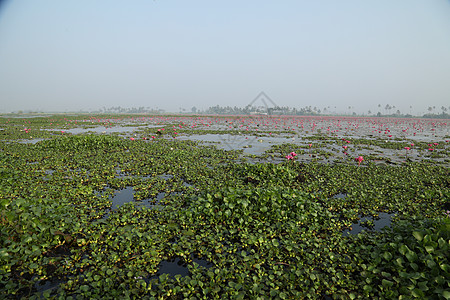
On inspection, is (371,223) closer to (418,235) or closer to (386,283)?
(418,235)

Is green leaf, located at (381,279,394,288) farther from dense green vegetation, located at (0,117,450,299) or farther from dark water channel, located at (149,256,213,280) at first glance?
dark water channel, located at (149,256,213,280)

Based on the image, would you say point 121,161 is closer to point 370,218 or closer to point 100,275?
point 100,275

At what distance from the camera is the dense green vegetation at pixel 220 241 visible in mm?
3221

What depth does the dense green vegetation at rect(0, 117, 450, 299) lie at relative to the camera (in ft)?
10.6

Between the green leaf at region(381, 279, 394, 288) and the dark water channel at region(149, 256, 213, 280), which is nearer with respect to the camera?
the green leaf at region(381, 279, 394, 288)

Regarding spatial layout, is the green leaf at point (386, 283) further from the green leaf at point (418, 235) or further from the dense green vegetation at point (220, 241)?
the green leaf at point (418, 235)

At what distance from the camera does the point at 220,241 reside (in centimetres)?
452

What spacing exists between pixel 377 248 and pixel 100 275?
16.5 ft

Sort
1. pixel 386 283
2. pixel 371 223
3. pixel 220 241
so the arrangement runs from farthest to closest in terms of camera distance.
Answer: pixel 371 223 < pixel 220 241 < pixel 386 283

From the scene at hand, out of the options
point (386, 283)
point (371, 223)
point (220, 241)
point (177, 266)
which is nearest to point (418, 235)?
point (386, 283)

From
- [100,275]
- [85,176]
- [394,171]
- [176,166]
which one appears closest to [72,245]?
[100,275]

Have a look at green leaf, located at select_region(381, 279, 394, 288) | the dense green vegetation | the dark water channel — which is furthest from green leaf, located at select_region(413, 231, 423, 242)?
the dark water channel

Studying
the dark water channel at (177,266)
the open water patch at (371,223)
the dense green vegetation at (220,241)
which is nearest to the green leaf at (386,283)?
the dense green vegetation at (220,241)

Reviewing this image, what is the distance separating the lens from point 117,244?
4.18 metres
